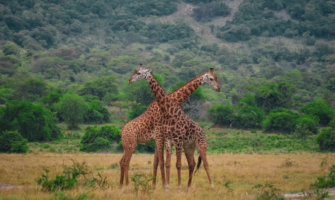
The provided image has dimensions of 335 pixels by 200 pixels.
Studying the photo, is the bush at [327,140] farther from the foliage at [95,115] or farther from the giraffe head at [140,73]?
the foliage at [95,115]

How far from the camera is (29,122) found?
28703 mm

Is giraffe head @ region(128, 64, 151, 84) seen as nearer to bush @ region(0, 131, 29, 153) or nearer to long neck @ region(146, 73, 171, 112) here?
long neck @ region(146, 73, 171, 112)

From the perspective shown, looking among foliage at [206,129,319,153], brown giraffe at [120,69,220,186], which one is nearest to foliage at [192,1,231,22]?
foliage at [206,129,319,153]

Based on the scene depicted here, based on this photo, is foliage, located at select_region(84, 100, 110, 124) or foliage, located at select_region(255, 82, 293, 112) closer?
foliage, located at select_region(84, 100, 110, 124)

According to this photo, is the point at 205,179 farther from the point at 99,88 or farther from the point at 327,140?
the point at 99,88

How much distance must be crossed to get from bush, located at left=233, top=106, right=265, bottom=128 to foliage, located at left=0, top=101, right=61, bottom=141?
20155mm

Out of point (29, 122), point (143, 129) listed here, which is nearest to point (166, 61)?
point (29, 122)

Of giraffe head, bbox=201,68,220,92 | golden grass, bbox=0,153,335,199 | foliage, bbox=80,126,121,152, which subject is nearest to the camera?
golden grass, bbox=0,153,335,199

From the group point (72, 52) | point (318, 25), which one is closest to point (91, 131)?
point (72, 52)

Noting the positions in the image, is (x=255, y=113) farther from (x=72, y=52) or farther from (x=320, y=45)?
(x=320, y=45)

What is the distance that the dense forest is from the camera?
37438mm

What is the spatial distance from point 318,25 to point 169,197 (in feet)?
459

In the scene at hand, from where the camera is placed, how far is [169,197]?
886cm

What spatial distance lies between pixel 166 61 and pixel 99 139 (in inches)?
3660
